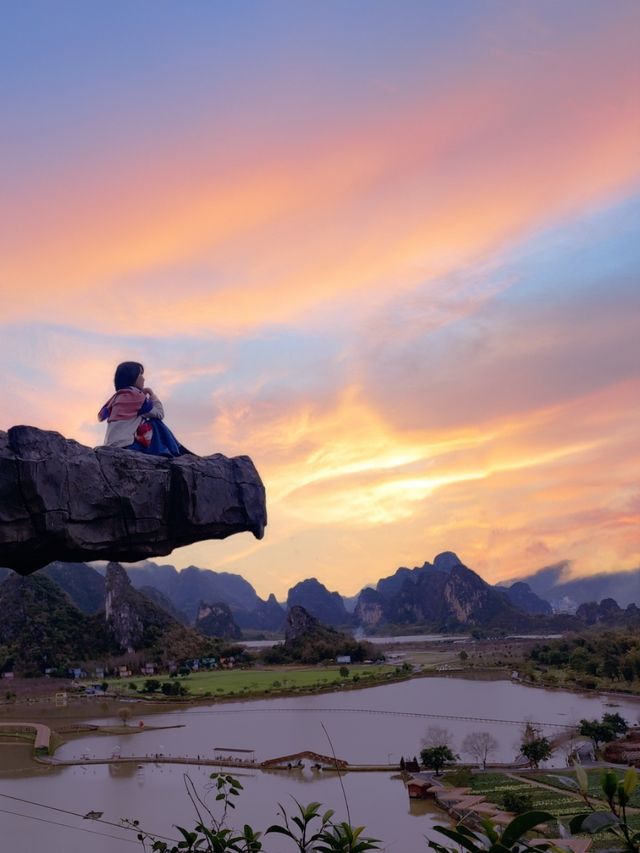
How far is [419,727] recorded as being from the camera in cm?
1883

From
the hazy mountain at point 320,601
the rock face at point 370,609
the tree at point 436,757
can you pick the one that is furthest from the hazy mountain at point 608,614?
the tree at point 436,757

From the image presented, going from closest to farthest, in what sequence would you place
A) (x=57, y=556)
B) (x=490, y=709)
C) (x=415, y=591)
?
(x=57, y=556), (x=490, y=709), (x=415, y=591)

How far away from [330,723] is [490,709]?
16.1 ft

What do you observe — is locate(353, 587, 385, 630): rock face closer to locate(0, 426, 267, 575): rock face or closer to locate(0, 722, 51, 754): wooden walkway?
locate(0, 722, 51, 754): wooden walkway

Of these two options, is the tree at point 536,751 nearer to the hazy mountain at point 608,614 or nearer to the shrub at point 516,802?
the shrub at point 516,802

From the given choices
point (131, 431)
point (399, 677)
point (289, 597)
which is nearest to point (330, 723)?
point (399, 677)

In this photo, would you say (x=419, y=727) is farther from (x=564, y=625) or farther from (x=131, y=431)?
(x=564, y=625)

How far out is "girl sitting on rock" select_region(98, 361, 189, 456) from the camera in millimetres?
4453

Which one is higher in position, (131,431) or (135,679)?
(131,431)

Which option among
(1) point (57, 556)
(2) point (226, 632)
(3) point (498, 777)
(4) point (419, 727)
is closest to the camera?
(1) point (57, 556)

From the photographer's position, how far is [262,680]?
29.6 metres

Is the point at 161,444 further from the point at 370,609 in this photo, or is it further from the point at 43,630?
the point at 370,609

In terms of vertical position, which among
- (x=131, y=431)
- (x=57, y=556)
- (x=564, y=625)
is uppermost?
(x=131, y=431)

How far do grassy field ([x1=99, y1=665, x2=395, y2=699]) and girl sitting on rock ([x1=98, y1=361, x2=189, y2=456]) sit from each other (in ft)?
75.1
